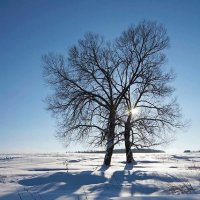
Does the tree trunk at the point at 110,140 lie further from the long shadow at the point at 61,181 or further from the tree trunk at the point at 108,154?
the long shadow at the point at 61,181

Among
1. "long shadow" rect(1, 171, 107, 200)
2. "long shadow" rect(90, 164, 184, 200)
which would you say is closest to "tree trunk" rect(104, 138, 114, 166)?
"long shadow" rect(90, 164, 184, 200)

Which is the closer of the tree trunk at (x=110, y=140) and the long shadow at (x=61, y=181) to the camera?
the long shadow at (x=61, y=181)

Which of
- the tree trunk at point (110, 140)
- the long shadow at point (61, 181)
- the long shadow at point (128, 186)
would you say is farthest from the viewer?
the tree trunk at point (110, 140)

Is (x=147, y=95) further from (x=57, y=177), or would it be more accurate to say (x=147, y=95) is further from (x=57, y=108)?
(x=57, y=177)

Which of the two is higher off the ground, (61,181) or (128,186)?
(61,181)

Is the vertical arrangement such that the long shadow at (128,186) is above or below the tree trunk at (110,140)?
below

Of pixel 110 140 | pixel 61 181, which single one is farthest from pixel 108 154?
pixel 61 181

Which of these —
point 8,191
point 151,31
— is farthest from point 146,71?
point 8,191

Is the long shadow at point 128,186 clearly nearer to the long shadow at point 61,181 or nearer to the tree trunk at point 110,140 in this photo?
the long shadow at point 61,181

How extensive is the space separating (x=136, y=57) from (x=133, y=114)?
375cm

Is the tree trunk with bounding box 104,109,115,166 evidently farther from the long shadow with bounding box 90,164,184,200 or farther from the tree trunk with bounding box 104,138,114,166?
the long shadow with bounding box 90,164,184,200

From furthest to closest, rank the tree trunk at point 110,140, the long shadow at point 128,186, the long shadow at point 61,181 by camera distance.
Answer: the tree trunk at point 110,140
the long shadow at point 61,181
the long shadow at point 128,186

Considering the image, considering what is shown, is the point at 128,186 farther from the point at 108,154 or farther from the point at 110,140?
the point at 108,154

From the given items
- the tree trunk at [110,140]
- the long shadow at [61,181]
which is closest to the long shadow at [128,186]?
the long shadow at [61,181]
